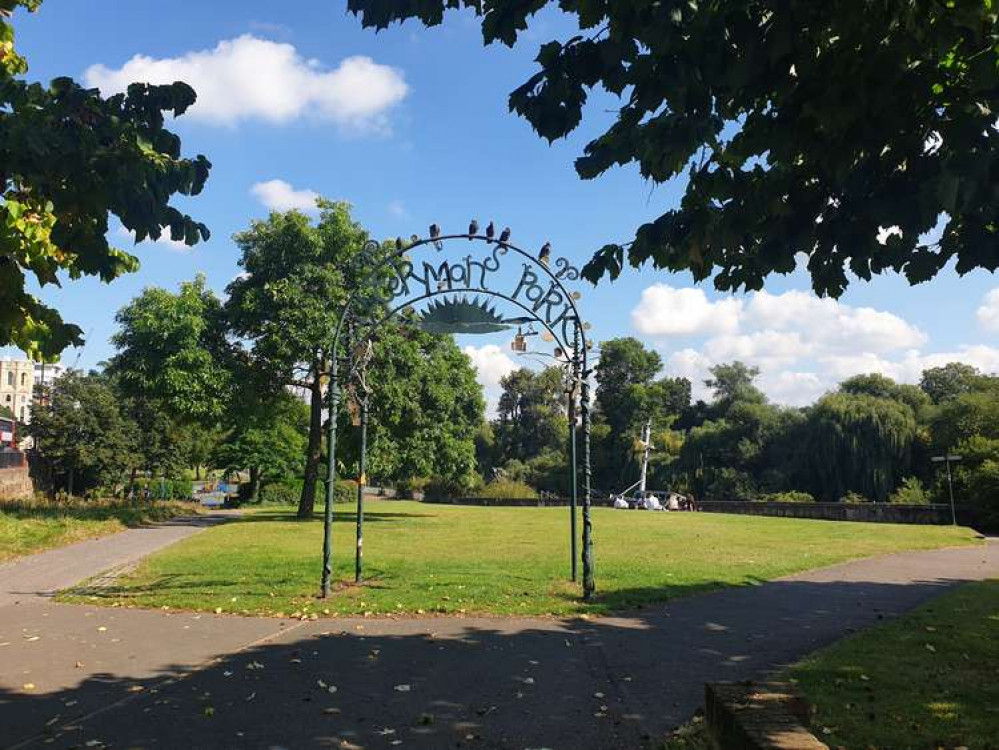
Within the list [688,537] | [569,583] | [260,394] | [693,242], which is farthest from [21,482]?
[693,242]

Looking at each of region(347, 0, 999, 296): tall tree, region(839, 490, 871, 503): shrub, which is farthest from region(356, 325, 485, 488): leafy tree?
region(839, 490, 871, 503): shrub

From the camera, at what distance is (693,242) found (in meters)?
4.98

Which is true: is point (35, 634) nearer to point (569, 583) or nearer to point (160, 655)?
point (160, 655)

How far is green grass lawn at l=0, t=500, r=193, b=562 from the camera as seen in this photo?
1804 cm

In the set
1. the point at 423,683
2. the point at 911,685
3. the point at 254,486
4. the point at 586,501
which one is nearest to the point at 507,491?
the point at 254,486

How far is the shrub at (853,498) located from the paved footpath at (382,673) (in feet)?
125

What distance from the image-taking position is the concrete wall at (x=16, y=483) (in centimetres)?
3234

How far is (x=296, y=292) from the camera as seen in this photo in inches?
1068

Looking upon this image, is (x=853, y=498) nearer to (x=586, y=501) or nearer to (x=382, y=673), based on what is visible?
(x=586, y=501)

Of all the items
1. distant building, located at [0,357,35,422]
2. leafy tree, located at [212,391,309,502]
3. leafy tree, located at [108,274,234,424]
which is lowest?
leafy tree, located at [212,391,309,502]

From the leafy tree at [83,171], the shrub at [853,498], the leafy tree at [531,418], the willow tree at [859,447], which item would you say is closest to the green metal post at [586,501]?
the leafy tree at [83,171]

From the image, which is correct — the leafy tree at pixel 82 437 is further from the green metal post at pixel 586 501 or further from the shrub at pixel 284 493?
the green metal post at pixel 586 501

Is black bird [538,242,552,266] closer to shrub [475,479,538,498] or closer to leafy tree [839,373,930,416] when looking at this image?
leafy tree [839,373,930,416]

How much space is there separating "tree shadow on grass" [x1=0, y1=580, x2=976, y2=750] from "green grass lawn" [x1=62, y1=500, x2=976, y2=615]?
1.06 metres
